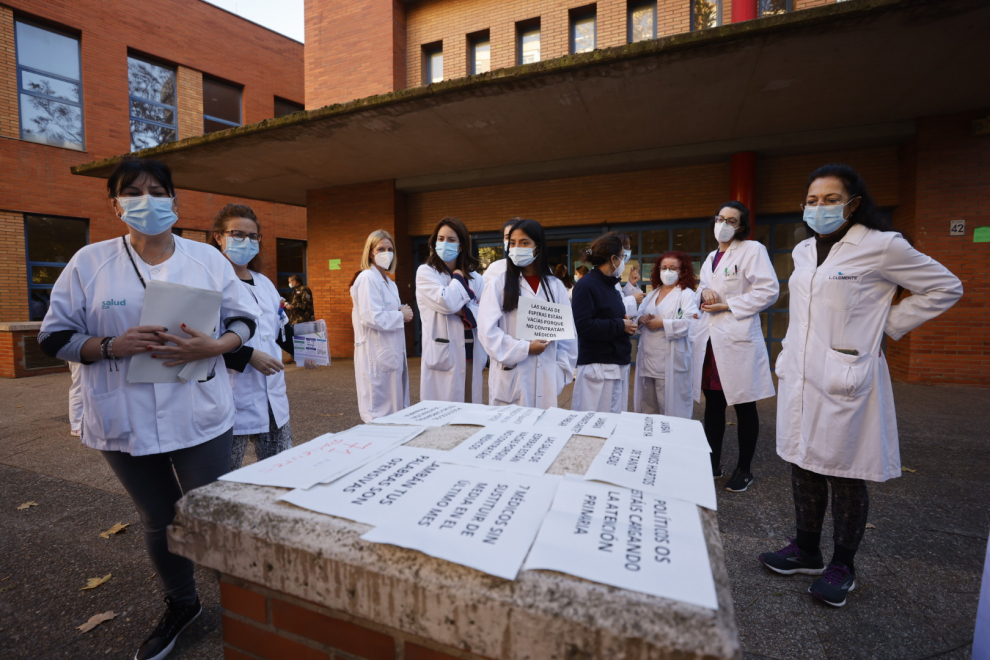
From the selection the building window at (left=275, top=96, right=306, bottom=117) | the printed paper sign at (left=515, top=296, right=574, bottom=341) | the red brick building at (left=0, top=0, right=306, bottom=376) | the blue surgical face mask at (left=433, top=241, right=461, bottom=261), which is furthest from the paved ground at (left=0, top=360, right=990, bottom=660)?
the building window at (left=275, top=96, right=306, bottom=117)

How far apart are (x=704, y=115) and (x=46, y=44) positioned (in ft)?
54.2

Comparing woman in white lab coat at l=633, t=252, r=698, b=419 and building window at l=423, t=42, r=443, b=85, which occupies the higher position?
building window at l=423, t=42, r=443, b=85

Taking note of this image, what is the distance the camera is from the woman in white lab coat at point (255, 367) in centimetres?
281

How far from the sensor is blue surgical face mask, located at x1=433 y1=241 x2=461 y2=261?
164 inches

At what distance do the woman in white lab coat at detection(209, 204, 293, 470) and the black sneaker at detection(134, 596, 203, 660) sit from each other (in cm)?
78

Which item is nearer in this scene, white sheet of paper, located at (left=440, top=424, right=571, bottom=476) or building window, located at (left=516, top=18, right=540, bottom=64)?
white sheet of paper, located at (left=440, top=424, right=571, bottom=476)

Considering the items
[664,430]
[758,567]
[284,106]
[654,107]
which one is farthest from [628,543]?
[284,106]

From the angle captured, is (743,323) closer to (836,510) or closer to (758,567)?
(836,510)

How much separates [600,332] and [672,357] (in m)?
0.94

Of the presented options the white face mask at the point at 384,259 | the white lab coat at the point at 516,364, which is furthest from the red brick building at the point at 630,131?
the white lab coat at the point at 516,364

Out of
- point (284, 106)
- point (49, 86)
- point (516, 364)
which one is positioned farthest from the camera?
point (284, 106)

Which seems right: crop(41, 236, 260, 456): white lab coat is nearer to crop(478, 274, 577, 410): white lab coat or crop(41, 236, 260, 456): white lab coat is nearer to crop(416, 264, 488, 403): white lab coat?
crop(478, 274, 577, 410): white lab coat

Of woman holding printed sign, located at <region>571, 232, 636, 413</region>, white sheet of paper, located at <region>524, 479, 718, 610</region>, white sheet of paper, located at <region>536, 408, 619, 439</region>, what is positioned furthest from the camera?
woman holding printed sign, located at <region>571, 232, 636, 413</region>

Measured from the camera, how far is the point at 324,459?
1.21 m
